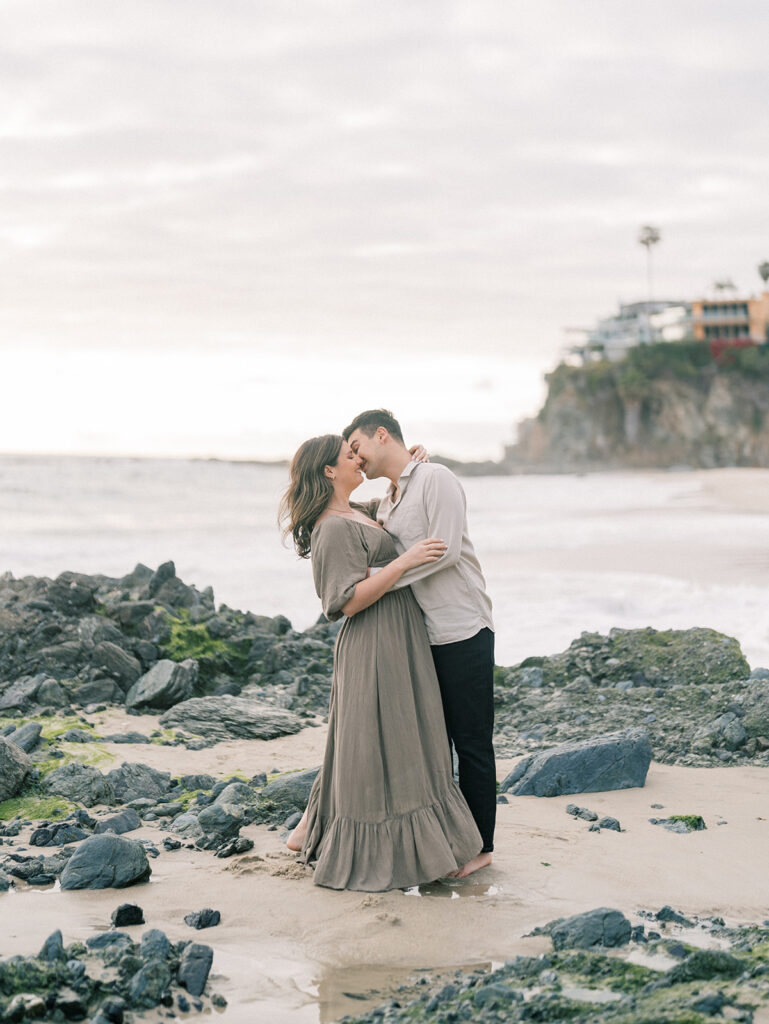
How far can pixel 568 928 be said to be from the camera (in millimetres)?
3934

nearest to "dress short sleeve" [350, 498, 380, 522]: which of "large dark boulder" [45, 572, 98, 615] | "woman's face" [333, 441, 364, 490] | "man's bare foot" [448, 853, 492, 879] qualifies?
"woman's face" [333, 441, 364, 490]

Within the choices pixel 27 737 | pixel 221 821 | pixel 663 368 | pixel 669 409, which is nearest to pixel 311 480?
pixel 221 821

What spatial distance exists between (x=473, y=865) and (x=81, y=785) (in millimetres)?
2509

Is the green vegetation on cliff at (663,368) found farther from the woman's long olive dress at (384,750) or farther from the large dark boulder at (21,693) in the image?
the woman's long olive dress at (384,750)

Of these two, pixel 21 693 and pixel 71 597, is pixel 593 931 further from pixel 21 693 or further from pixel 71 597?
pixel 71 597

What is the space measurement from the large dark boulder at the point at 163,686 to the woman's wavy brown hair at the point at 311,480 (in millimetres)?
4048

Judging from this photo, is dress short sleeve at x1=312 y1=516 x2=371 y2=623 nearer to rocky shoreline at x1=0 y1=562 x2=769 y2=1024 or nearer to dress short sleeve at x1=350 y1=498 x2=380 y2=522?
dress short sleeve at x1=350 y1=498 x2=380 y2=522

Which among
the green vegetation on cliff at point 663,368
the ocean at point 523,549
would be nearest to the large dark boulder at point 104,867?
the ocean at point 523,549

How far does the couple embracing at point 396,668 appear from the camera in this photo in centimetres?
461

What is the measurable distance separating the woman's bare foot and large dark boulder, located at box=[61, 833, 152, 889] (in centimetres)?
74

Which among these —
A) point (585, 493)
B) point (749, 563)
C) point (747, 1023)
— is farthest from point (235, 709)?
point (585, 493)

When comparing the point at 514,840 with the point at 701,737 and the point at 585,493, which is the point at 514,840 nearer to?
the point at 701,737

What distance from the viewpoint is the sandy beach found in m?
3.75

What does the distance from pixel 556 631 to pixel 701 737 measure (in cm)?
568
